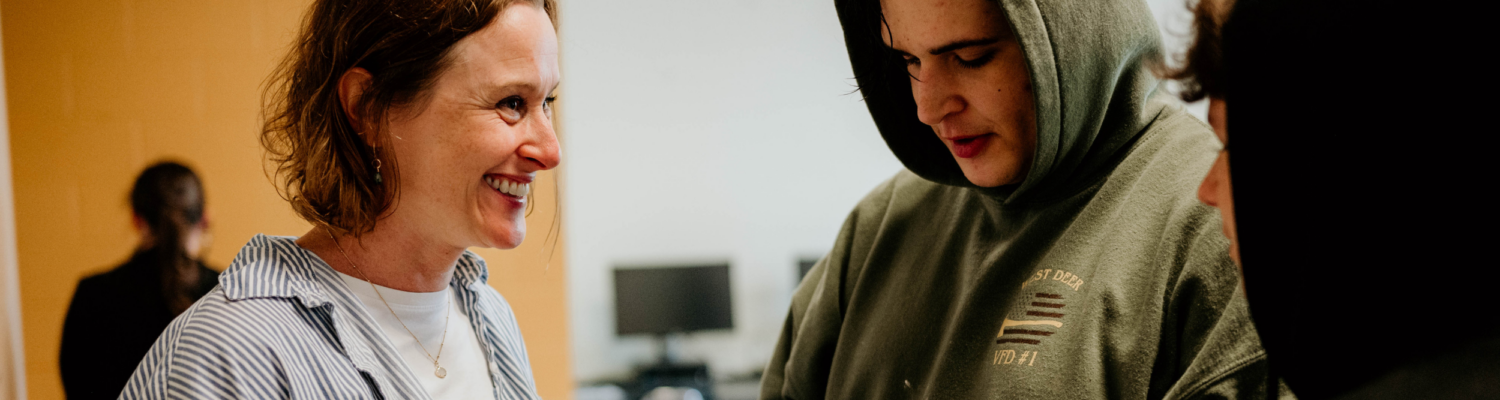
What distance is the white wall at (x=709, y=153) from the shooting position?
4738mm

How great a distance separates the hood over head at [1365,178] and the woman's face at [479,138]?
78cm

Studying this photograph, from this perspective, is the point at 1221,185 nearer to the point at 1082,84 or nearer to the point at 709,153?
the point at 1082,84

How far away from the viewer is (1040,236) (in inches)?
46.0

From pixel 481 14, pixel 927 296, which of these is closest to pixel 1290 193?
pixel 927 296

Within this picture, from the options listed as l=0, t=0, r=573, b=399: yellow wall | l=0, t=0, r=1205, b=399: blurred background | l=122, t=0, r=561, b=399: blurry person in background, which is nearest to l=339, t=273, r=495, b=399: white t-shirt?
l=122, t=0, r=561, b=399: blurry person in background

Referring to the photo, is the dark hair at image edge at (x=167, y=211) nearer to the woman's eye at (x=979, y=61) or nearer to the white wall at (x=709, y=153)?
the white wall at (x=709, y=153)

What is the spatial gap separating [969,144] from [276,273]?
0.88 meters

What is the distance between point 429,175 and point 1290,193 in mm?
888

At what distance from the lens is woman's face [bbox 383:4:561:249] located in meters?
1.06

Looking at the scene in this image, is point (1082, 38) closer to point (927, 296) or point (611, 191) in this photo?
point (927, 296)

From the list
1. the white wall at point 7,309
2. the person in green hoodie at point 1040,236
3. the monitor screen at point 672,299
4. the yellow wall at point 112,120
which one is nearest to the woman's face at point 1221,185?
the person in green hoodie at point 1040,236

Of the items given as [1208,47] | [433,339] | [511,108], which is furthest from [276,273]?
[1208,47]

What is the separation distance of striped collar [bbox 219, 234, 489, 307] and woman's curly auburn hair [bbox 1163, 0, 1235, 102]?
2.99 feet

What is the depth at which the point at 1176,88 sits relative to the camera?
0.86 meters
